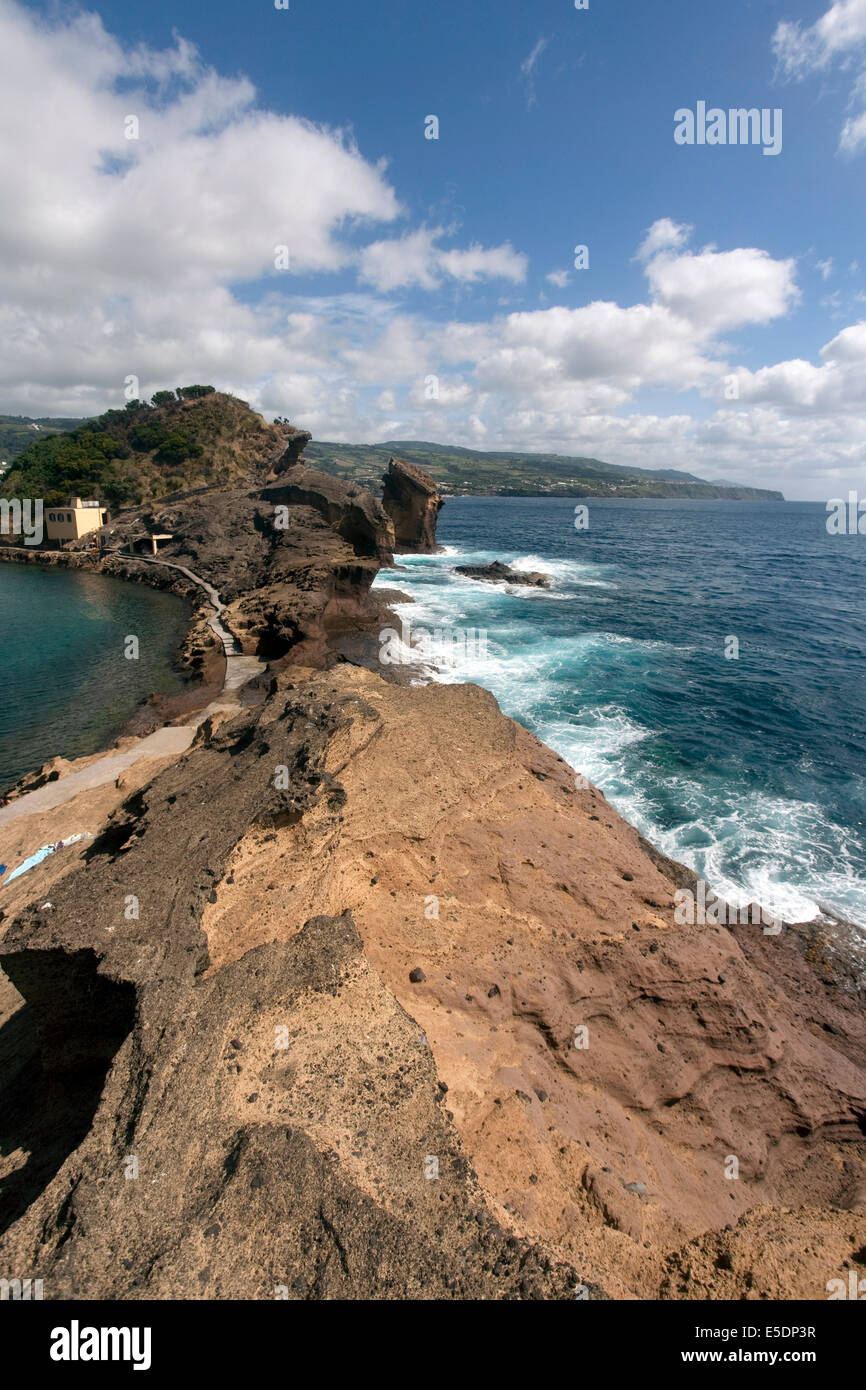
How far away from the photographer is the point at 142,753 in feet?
71.1

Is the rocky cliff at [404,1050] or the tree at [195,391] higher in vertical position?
the tree at [195,391]

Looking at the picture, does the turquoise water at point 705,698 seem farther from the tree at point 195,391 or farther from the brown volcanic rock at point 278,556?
the tree at point 195,391

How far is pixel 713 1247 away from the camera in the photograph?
6.06m

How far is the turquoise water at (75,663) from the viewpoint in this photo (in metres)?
25.4

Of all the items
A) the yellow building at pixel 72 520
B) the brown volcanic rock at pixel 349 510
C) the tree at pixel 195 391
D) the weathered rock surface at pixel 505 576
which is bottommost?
the weathered rock surface at pixel 505 576

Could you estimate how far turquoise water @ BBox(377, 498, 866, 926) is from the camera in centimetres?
1758

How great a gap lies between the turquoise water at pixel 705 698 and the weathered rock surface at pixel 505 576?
6.00 ft

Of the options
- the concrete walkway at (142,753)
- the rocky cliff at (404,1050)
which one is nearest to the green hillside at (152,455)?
the concrete walkway at (142,753)

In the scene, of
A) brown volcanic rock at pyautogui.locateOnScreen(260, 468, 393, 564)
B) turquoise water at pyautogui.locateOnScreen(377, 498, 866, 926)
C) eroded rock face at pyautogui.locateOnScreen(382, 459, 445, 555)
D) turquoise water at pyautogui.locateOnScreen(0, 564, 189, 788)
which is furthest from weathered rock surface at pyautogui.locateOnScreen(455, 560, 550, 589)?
turquoise water at pyautogui.locateOnScreen(0, 564, 189, 788)

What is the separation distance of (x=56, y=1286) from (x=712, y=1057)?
9.00 meters

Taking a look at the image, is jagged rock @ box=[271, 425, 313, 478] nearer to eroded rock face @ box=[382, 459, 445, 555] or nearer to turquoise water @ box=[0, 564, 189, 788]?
eroded rock face @ box=[382, 459, 445, 555]

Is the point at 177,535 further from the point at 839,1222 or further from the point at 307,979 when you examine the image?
the point at 839,1222

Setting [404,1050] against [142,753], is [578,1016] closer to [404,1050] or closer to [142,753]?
[404,1050]
